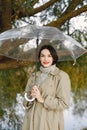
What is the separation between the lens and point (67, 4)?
11.6ft

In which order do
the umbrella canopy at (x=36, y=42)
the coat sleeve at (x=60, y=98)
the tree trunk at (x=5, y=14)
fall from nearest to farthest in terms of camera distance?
1. the coat sleeve at (x=60, y=98)
2. the umbrella canopy at (x=36, y=42)
3. the tree trunk at (x=5, y=14)

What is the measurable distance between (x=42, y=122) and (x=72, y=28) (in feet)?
5.27

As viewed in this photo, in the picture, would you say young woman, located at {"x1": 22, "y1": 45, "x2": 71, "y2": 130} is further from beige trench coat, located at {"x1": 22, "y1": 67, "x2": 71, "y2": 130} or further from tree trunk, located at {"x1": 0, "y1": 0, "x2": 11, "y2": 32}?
tree trunk, located at {"x1": 0, "y1": 0, "x2": 11, "y2": 32}

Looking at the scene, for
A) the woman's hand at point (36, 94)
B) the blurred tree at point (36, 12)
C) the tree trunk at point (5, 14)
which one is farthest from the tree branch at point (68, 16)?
the woman's hand at point (36, 94)

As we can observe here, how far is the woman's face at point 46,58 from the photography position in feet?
6.67

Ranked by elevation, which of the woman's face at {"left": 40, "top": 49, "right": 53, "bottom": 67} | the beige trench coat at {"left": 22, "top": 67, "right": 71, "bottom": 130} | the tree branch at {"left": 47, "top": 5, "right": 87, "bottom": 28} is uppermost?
the tree branch at {"left": 47, "top": 5, "right": 87, "bottom": 28}

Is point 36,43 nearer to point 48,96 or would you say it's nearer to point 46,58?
point 46,58

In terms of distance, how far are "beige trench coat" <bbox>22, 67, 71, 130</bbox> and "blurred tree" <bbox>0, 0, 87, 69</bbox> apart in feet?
3.52

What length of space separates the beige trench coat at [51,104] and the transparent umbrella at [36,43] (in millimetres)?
281

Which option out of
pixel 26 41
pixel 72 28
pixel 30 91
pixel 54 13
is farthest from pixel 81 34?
pixel 30 91

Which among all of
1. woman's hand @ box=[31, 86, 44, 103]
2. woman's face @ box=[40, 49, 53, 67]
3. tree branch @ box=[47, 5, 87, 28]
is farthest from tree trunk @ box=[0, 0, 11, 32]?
woman's hand @ box=[31, 86, 44, 103]

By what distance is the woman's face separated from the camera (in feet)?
6.67

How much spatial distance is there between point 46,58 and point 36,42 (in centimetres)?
39

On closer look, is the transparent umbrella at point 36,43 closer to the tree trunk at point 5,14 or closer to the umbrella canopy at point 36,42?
the umbrella canopy at point 36,42
